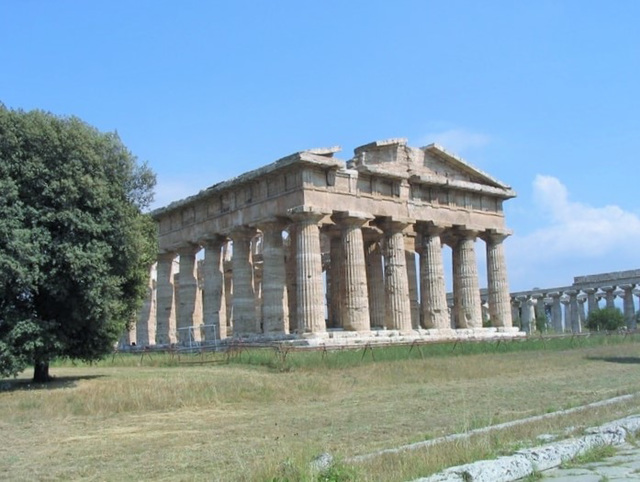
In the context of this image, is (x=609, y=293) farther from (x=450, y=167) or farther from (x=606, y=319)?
(x=450, y=167)

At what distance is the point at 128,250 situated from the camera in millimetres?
22219

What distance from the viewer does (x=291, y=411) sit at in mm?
16906

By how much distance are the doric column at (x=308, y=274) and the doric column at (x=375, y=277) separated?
8.23 meters

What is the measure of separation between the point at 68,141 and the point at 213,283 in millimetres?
21306

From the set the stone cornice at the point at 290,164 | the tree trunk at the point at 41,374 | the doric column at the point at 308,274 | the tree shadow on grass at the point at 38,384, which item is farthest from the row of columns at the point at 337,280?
the tree trunk at the point at 41,374

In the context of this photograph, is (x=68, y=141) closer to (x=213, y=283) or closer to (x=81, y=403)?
(x=81, y=403)

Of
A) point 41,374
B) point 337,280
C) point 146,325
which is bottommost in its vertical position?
point 41,374

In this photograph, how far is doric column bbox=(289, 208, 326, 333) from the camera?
113ft

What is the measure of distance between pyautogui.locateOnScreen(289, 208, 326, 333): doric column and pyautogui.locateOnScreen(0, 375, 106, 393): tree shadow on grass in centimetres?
1261

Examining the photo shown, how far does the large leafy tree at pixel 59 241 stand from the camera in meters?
20.1

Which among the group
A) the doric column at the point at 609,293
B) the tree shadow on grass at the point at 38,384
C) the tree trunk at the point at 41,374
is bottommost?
the tree shadow on grass at the point at 38,384

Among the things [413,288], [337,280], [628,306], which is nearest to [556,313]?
[628,306]

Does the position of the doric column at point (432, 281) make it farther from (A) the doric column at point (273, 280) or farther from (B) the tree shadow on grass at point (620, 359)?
(B) the tree shadow on grass at point (620, 359)

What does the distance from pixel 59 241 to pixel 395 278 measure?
69.6ft
